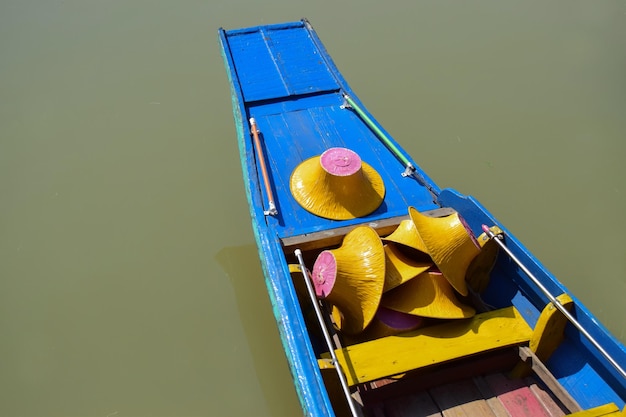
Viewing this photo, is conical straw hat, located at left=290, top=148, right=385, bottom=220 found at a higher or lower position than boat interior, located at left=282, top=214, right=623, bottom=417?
higher

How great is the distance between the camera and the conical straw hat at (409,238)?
9.22ft

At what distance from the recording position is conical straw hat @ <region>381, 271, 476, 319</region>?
2709mm

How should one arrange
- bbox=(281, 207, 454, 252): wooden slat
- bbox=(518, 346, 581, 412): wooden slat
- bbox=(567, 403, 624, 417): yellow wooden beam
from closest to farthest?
bbox=(567, 403, 624, 417): yellow wooden beam < bbox=(518, 346, 581, 412): wooden slat < bbox=(281, 207, 454, 252): wooden slat

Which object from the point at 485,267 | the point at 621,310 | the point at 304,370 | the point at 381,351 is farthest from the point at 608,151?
the point at 304,370

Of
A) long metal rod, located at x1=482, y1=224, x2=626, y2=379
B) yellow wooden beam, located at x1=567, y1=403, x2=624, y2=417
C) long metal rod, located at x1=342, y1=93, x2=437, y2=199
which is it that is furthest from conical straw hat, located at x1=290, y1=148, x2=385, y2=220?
yellow wooden beam, located at x1=567, y1=403, x2=624, y2=417

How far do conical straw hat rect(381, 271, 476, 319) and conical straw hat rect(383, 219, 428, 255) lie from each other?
176 millimetres

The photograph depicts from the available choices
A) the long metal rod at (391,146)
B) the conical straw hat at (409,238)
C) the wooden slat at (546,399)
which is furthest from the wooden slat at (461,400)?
the long metal rod at (391,146)

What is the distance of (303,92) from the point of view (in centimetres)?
466

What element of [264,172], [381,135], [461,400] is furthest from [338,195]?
[461,400]

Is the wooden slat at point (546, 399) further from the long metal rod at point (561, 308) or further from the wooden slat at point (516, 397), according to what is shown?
the long metal rod at point (561, 308)

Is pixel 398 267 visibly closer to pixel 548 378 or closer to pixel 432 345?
pixel 432 345

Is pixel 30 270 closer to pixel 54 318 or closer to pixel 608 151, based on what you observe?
pixel 54 318

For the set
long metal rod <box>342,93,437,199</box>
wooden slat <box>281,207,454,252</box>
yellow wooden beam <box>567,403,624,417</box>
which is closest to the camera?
yellow wooden beam <box>567,403,624,417</box>

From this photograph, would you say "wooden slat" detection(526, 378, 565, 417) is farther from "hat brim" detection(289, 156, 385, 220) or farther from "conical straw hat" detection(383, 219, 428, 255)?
"hat brim" detection(289, 156, 385, 220)
